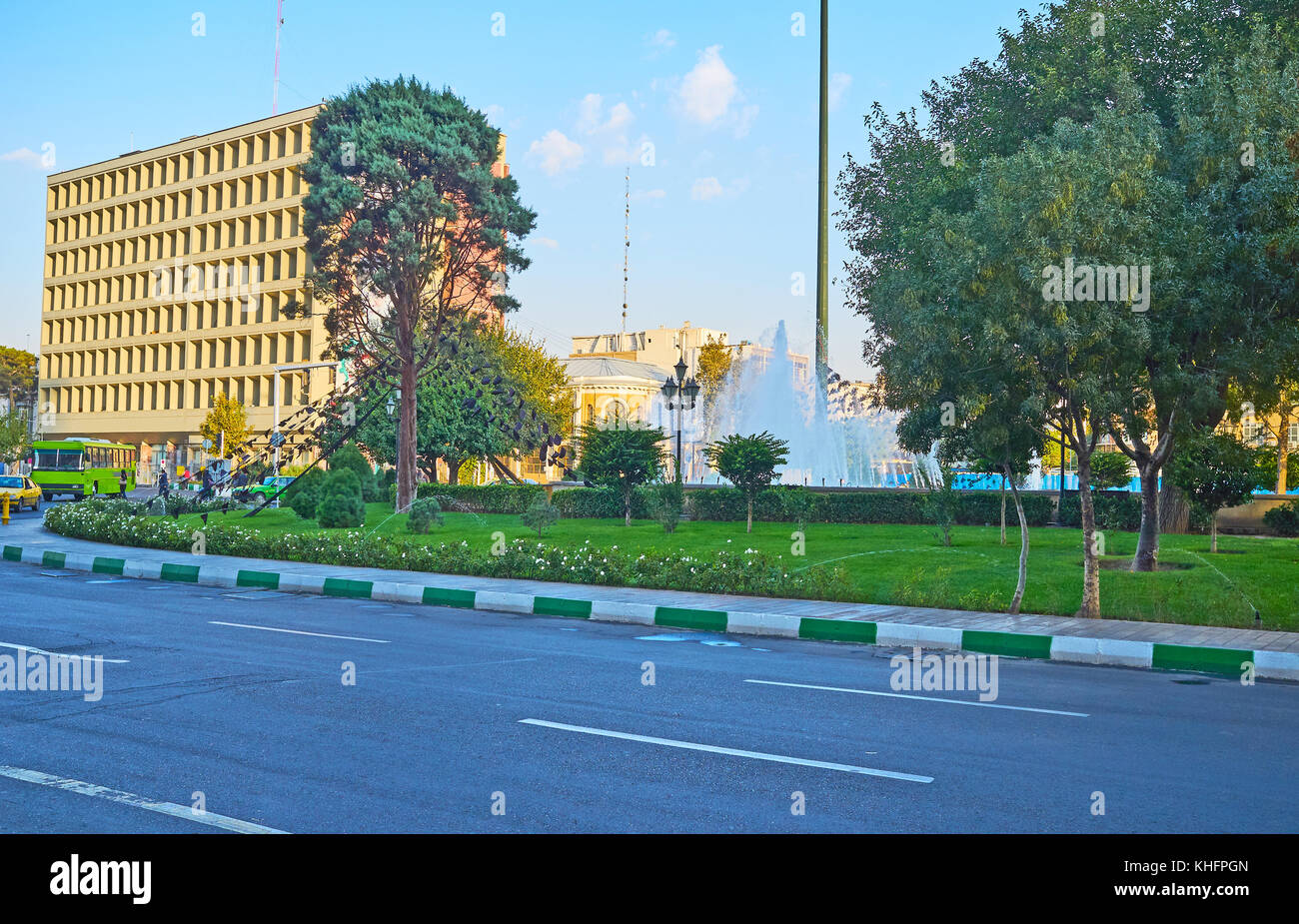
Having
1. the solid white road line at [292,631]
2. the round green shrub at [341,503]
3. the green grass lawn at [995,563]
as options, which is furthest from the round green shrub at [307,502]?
the solid white road line at [292,631]

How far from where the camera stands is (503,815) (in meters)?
4.94

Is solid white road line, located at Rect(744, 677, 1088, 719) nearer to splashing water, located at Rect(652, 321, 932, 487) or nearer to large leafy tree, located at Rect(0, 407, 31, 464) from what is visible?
splashing water, located at Rect(652, 321, 932, 487)

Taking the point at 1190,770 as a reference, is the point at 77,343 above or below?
above

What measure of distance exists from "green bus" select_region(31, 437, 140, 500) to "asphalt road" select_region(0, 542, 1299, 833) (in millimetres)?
43912

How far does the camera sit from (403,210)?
30.6 meters

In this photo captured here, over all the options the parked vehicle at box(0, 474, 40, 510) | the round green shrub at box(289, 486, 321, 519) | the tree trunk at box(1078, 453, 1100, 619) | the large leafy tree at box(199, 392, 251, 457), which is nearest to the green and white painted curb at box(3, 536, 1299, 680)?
the tree trunk at box(1078, 453, 1100, 619)

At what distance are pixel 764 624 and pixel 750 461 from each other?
457 inches

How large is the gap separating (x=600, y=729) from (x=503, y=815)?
6.69ft

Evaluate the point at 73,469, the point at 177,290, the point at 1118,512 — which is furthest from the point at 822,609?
the point at 177,290

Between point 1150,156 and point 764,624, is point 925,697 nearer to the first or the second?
point 764,624

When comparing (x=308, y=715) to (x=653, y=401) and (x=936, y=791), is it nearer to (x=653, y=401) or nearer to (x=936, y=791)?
(x=936, y=791)

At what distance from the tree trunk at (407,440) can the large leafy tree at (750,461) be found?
11.0 meters
